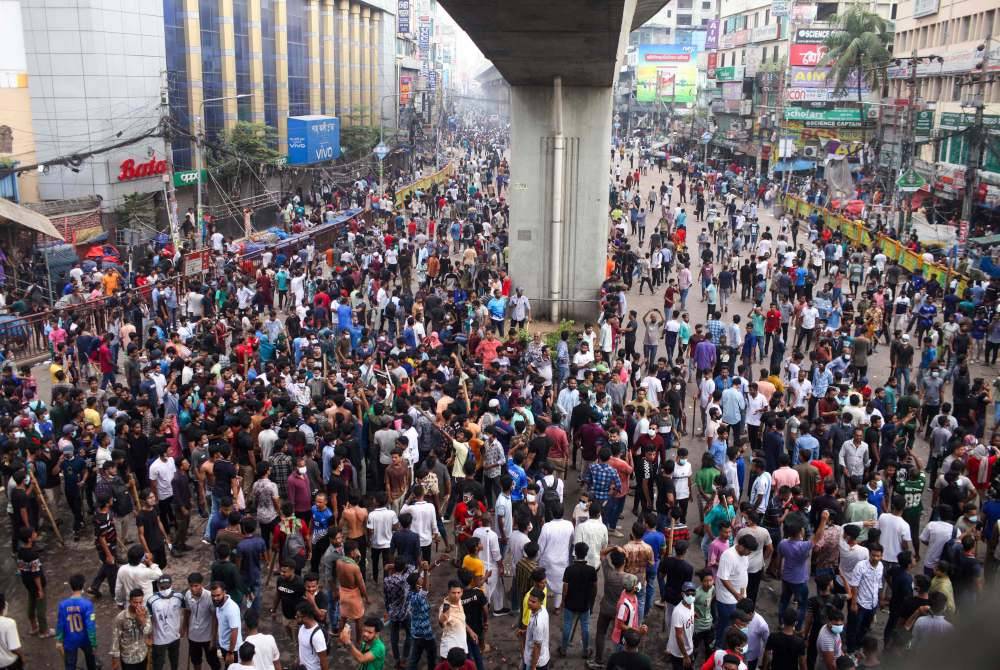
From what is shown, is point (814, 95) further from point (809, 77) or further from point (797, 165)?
point (797, 165)

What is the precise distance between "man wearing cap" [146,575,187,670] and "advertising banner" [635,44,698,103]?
89.6m

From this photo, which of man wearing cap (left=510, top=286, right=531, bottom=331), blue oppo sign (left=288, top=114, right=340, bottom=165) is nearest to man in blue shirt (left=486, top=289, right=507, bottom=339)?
man wearing cap (left=510, top=286, right=531, bottom=331)

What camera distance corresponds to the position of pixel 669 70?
93.5 metres

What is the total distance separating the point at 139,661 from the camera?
25.3 ft

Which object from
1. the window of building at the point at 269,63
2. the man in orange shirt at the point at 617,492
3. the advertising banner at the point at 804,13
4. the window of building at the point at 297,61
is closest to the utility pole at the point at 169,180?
the window of building at the point at 269,63

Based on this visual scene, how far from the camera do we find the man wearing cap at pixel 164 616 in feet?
25.3

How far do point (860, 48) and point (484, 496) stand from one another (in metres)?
45.5

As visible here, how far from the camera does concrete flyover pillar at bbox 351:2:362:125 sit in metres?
60.4

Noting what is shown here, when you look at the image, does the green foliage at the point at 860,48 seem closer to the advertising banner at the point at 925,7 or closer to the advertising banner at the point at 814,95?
the advertising banner at the point at 814,95

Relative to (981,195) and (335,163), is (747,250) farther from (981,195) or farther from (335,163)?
(335,163)

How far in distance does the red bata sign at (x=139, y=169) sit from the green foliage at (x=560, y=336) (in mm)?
17849

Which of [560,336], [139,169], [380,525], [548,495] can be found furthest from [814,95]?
[380,525]

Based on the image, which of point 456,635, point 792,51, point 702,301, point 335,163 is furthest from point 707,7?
point 456,635

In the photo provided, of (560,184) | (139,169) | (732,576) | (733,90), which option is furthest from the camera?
(733,90)
